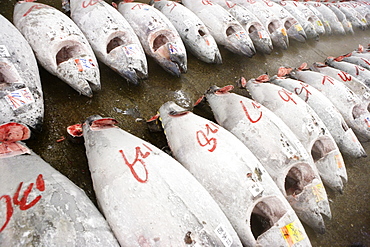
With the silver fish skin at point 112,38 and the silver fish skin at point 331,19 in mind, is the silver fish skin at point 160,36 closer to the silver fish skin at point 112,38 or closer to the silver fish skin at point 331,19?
the silver fish skin at point 112,38

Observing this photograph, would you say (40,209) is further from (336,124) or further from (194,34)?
(336,124)

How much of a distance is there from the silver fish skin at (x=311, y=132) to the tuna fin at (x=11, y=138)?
6.12ft

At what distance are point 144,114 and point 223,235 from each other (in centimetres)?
125

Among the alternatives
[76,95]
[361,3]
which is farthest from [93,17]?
[361,3]

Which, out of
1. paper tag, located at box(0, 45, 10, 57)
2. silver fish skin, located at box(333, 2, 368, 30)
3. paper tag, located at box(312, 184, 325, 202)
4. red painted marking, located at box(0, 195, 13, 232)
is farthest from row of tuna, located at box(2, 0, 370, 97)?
silver fish skin, located at box(333, 2, 368, 30)

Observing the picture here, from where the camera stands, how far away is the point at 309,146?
2.24 metres

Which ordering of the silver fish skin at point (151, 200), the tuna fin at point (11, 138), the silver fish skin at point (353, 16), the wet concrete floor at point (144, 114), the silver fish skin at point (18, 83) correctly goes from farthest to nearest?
the silver fish skin at point (353, 16) → the wet concrete floor at point (144, 114) → the silver fish skin at point (18, 83) → the tuna fin at point (11, 138) → the silver fish skin at point (151, 200)

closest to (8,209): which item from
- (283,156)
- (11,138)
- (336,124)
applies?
(11,138)

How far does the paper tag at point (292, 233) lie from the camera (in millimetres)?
1637

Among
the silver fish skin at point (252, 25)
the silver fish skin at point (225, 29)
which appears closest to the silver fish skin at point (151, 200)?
the silver fish skin at point (225, 29)

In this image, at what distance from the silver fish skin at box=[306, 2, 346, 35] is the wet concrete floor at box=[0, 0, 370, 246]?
2647mm

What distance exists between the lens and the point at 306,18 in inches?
172

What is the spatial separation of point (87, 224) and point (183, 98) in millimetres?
1604

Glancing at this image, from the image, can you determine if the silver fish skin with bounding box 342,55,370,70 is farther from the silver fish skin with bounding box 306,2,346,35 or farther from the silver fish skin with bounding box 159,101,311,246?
the silver fish skin with bounding box 159,101,311,246
